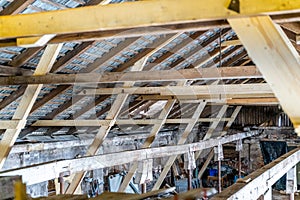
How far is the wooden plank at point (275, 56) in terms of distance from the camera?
150 centimetres

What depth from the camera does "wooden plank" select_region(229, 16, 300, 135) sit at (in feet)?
4.91

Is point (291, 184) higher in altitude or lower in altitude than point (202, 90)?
lower

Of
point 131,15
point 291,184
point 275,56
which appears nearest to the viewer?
point 275,56

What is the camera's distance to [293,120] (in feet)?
5.13

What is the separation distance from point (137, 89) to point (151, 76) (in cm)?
99

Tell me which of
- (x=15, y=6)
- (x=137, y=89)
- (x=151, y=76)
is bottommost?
(x=137, y=89)

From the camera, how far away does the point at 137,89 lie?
602cm

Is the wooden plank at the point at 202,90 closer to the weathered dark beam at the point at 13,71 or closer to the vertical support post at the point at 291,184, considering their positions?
the vertical support post at the point at 291,184

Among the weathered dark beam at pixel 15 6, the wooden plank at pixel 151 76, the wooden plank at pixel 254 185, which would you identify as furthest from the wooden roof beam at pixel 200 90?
the weathered dark beam at pixel 15 6

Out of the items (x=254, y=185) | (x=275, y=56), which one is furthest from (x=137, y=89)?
(x=275, y=56)

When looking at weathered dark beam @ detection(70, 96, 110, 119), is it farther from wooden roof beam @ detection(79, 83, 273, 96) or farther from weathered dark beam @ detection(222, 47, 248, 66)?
weathered dark beam @ detection(222, 47, 248, 66)

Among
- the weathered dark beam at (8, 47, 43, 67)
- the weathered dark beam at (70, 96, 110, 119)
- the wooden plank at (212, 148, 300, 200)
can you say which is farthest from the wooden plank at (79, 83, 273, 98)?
the wooden plank at (212, 148, 300, 200)

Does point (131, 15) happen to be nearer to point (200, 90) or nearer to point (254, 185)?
point (254, 185)

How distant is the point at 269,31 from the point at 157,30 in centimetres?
60
